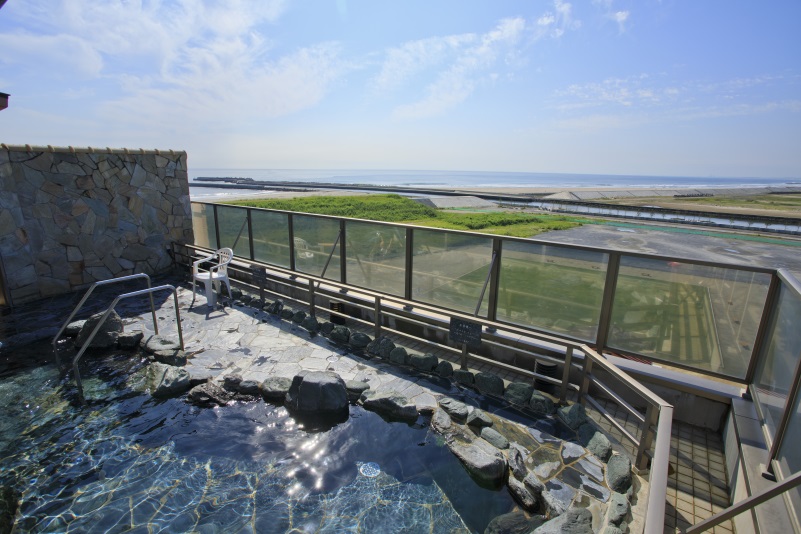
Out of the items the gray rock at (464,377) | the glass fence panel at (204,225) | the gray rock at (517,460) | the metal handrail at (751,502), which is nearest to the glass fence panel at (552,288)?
the gray rock at (464,377)

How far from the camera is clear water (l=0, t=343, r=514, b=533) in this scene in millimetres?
3494

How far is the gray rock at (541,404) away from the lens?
15.6 feet

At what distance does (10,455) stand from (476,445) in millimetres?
4827

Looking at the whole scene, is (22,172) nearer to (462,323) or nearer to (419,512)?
(462,323)

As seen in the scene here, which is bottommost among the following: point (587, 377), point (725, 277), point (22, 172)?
point (587, 377)

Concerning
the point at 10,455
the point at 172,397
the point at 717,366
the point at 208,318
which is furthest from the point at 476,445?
the point at 208,318

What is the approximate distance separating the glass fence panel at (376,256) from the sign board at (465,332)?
1.64m

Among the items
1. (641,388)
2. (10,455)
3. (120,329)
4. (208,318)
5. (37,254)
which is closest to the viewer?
(641,388)

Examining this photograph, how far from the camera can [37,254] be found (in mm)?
8461

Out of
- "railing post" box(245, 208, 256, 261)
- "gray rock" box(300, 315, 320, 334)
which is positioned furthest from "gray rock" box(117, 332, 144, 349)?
"railing post" box(245, 208, 256, 261)

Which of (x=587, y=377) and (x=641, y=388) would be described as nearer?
(x=641, y=388)

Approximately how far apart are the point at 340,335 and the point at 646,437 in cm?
449

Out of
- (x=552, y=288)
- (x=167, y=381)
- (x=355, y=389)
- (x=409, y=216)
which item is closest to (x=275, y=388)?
(x=355, y=389)

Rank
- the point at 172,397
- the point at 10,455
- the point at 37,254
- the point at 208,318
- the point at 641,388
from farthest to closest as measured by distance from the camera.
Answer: the point at 37,254 < the point at 208,318 < the point at 172,397 < the point at 10,455 < the point at 641,388
